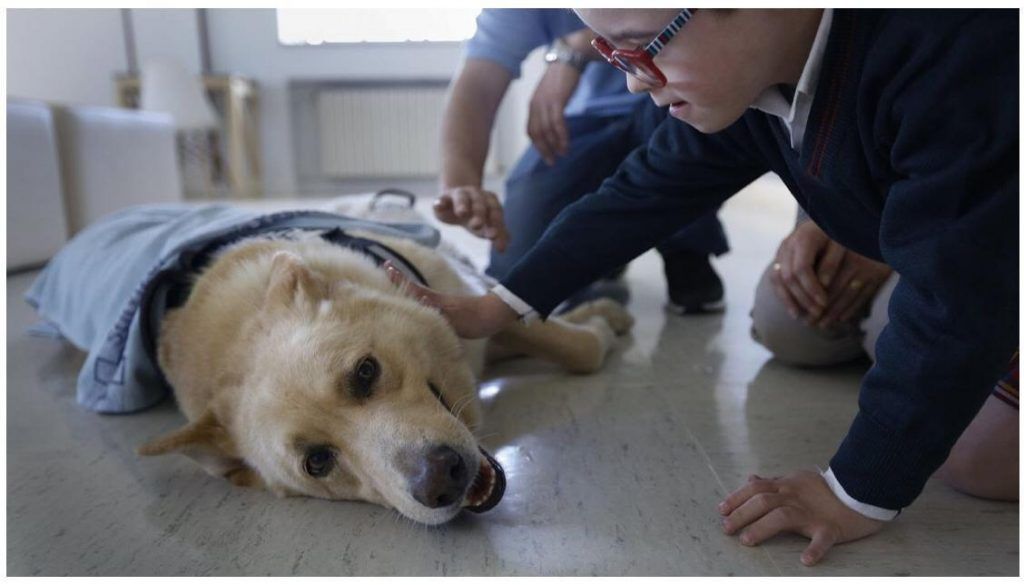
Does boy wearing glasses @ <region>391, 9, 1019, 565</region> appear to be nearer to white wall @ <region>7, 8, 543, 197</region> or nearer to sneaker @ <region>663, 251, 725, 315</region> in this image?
sneaker @ <region>663, 251, 725, 315</region>

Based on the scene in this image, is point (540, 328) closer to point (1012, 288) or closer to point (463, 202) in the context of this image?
point (463, 202)

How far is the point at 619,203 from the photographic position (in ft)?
4.01

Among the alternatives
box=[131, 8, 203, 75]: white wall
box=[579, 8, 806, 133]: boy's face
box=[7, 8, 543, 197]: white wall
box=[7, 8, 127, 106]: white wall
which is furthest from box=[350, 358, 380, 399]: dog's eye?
box=[131, 8, 203, 75]: white wall

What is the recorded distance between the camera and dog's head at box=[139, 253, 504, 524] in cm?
101

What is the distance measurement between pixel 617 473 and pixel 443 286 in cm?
60

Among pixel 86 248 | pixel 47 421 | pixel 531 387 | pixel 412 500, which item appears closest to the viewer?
pixel 412 500

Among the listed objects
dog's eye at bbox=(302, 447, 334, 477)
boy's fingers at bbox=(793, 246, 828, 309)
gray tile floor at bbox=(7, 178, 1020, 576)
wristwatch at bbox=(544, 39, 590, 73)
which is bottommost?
gray tile floor at bbox=(7, 178, 1020, 576)

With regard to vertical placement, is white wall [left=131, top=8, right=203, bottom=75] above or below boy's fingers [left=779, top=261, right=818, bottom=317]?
above

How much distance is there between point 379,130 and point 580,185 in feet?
17.4

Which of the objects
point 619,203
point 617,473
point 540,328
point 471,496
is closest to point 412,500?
point 471,496

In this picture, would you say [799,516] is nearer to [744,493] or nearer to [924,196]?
[744,493]

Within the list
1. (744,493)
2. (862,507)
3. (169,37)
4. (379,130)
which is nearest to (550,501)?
(744,493)

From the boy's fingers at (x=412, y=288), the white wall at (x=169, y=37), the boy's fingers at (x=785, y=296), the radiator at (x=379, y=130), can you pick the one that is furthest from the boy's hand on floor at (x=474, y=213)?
the white wall at (x=169, y=37)

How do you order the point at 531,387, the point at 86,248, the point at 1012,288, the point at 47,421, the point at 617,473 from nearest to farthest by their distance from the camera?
the point at 1012,288
the point at 617,473
the point at 47,421
the point at 531,387
the point at 86,248
